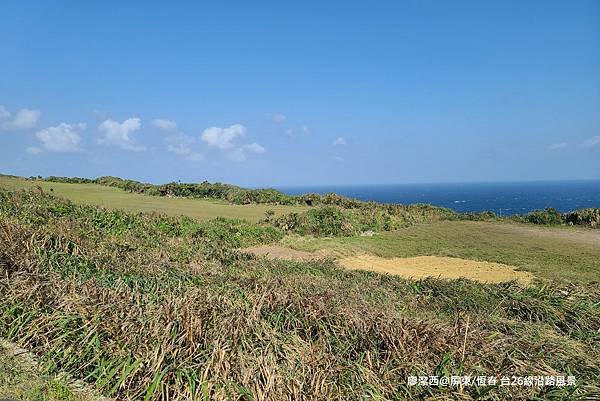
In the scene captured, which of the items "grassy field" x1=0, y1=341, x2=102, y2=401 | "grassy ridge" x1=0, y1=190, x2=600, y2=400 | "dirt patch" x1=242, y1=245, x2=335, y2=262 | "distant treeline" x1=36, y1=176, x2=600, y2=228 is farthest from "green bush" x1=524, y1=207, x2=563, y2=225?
"grassy field" x1=0, y1=341, x2=102, y2=401

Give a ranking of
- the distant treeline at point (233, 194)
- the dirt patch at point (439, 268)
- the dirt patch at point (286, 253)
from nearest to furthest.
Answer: the dirt patch at point (439, 268), the dirt patch at point (286, 253), the distant treeline at point (233, 194)

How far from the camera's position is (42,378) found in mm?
4238

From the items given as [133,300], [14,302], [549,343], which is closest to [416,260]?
[549,343]

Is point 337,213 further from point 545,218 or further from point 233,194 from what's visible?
point 233,194

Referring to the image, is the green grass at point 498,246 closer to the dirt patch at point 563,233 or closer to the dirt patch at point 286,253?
the dirt patch at point 563,233

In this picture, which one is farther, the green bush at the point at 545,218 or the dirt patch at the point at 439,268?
the green bush at the point at 545,218

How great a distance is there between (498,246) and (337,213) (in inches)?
334

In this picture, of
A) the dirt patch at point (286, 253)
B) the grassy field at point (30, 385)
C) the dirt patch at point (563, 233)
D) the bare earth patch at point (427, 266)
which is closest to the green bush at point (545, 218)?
the dirt patch at point (563, 233)

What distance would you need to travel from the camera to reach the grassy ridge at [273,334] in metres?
4.27

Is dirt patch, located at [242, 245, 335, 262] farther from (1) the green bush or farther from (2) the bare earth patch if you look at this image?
(1) the green bush

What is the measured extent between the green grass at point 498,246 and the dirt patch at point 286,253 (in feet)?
1.68

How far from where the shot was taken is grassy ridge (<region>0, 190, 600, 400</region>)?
427 centimetres

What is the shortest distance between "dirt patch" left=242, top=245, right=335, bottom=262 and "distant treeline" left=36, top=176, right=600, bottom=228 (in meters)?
3.87

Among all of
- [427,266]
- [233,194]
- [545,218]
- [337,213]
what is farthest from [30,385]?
[233,194]
